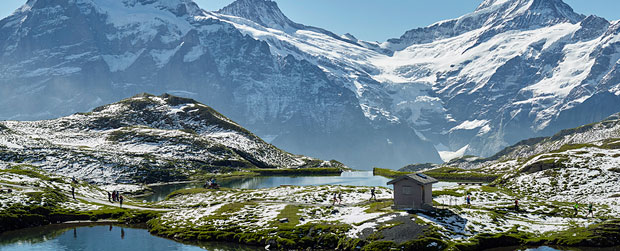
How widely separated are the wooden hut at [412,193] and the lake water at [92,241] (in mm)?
22403

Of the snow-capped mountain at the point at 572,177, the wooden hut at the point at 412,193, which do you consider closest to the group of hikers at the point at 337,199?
the wooden hut at the point at 412,193

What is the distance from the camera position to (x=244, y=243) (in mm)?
76188

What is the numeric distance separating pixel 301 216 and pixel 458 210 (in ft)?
76.6

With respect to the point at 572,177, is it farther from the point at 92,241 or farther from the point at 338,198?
the point at 92,241

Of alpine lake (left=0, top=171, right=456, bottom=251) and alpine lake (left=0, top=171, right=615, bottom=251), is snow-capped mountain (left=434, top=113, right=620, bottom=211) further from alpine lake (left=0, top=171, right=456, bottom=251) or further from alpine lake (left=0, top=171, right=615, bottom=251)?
alpine lake (left=0, top=171, right=456, bottom=251)

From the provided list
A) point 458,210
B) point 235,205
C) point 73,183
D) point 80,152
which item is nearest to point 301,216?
point 235,205

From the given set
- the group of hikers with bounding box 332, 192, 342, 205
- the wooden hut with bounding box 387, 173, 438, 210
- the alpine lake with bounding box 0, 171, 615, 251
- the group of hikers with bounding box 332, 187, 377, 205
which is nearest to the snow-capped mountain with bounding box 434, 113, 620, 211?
the group of hikers with bounding box 332, 187, 377, 205

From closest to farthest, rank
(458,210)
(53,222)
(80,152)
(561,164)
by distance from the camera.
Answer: (458,210), (53,222), (561,164), (80,152)

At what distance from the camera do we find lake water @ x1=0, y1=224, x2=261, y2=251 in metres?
72.4

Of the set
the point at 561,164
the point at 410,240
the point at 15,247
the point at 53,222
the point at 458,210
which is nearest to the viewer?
the point at 410,240

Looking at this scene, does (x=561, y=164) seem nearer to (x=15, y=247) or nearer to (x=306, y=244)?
(x=306, y=244)

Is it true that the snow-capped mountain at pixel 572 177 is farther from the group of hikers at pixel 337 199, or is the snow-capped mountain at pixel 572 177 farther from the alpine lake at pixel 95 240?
the alpine lake at pixel 95 240

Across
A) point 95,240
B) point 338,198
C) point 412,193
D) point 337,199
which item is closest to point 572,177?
point 338,198

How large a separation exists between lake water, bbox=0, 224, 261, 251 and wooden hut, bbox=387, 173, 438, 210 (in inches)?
882
